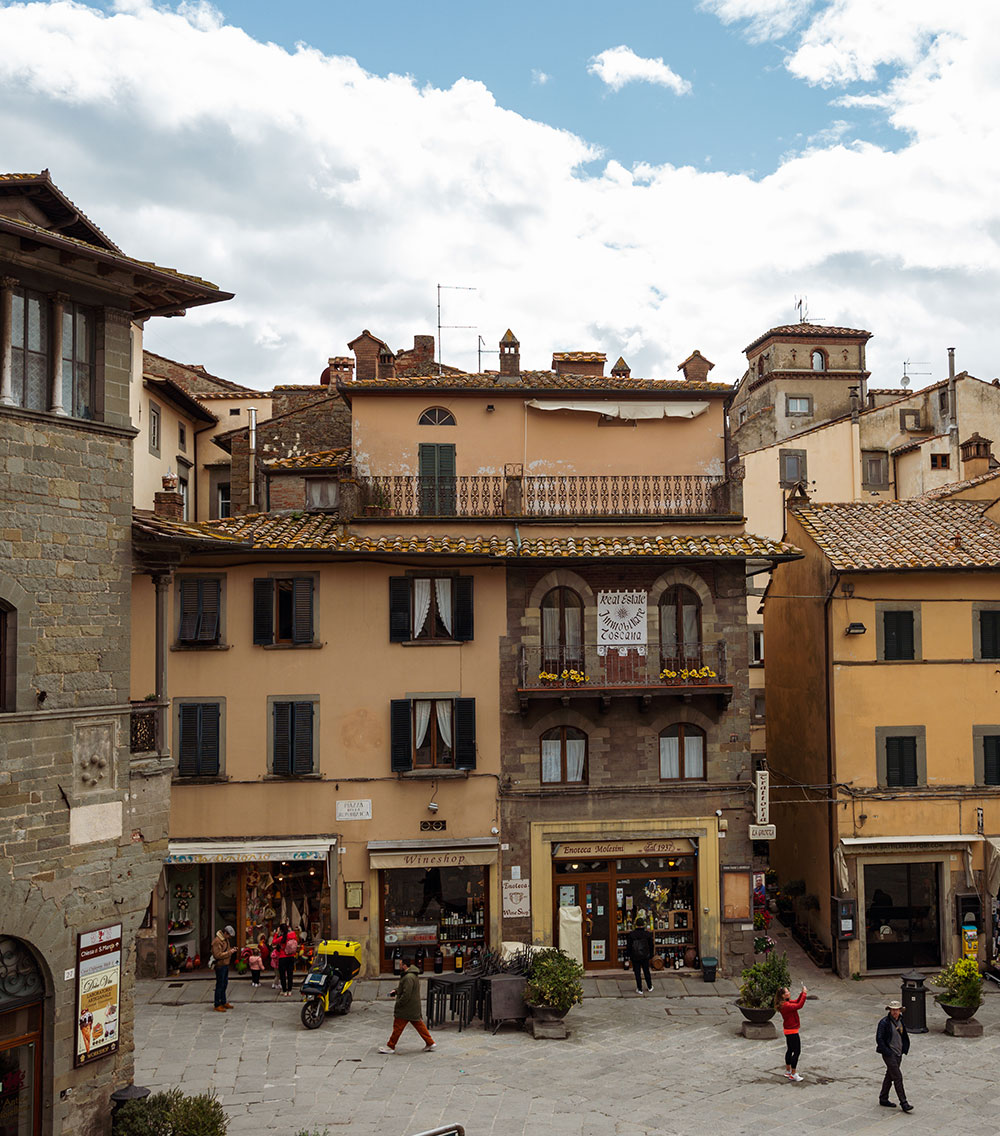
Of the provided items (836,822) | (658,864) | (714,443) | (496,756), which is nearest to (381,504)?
(496,756)

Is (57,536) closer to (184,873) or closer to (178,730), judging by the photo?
(178,730)

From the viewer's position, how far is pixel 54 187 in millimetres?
13781

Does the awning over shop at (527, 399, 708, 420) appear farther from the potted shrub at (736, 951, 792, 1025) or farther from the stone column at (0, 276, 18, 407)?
the stone column at (0, 276, 18, 407)

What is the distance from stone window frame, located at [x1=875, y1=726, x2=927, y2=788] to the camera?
76.6 ft

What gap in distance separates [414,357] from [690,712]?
15.3 m

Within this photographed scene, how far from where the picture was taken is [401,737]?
22.2 m

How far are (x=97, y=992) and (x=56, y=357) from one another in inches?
337

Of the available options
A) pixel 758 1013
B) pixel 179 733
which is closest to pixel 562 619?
pixel 179 733

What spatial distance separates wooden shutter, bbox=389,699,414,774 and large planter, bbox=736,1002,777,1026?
8.20 metres

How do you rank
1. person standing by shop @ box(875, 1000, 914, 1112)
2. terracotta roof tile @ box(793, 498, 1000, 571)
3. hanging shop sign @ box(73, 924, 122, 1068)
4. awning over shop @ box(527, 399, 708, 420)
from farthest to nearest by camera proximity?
awning over shop @ box(527, 399, 708, 420) < terracotta roof tile @ box(793, 498, 1000, 571) < person standing by shop @ box(875, 1000, 914, 1112) < hanging shop sign @ box(73, 924, 122, 1068)

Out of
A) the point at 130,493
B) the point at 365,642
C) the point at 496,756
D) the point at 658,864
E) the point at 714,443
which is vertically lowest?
the point at 658,864

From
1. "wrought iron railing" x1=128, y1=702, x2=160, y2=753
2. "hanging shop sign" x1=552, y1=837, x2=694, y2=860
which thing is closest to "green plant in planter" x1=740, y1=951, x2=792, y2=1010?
"hanging shop sign" x1=552, y1=837, x2=694, y2=860

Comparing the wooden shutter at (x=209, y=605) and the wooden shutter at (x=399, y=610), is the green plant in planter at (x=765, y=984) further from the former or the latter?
the wooden shutter at (x=209, y=605)

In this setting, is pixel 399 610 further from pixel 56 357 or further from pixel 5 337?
pixel 5 337
